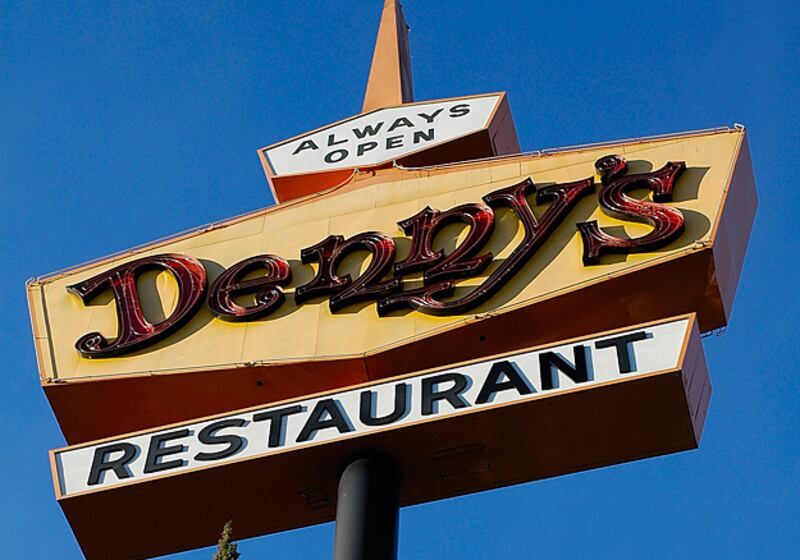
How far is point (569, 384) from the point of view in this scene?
48.7ft

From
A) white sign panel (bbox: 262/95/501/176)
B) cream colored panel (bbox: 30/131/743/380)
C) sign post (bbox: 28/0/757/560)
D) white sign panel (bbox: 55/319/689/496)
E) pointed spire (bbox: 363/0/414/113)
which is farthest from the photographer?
pointed spire (bbox: 363/0/414/113)

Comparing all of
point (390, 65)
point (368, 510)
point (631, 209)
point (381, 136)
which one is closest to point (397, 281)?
point (631, 209)

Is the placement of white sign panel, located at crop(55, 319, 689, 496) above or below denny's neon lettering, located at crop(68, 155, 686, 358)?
below

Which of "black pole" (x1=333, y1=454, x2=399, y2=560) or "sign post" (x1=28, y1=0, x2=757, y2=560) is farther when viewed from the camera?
"sign post" (x1=28, y1=0, x2=757, y2=560)

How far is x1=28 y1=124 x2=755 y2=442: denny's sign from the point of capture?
643 inches

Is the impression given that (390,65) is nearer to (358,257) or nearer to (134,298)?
(358,257)

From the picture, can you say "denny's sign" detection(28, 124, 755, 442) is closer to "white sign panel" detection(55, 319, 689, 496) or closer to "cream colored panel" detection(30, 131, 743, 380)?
"cream colored panel" detection(30, 131, 743, 380)

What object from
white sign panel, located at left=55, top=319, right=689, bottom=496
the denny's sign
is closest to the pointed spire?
the denny's sign

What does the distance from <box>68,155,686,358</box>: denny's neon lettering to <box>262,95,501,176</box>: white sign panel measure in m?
2.50

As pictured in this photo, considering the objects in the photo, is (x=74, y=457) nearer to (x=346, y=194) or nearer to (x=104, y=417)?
(x=104, y=417)

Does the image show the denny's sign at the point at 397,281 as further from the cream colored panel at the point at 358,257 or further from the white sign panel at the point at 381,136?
the white sign panel at the point at 381,136

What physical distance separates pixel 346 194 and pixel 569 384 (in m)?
5.44

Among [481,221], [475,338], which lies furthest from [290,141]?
[475,338]

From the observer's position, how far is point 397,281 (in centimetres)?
1725
